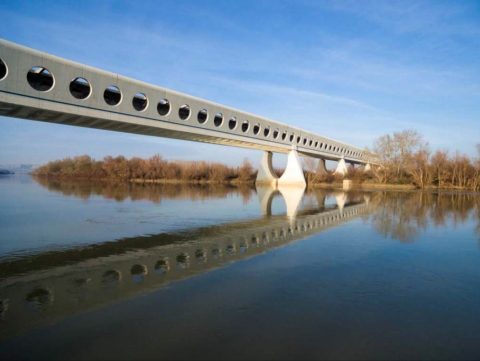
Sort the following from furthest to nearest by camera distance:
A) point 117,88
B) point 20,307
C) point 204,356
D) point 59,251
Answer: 1. point 117,88
2. point 59,251
3. point 20,307
4. point 204,356

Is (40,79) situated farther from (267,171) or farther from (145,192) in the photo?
(267,171)

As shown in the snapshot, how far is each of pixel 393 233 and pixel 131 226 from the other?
9.04m

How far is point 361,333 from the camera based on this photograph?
12.8 ft

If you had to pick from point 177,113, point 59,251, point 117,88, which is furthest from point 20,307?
point 177,113

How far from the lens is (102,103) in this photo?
1995 cm

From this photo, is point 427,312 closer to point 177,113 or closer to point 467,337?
point 467,337

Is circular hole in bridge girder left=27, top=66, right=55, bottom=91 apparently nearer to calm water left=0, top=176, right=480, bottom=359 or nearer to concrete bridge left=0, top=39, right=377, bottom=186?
concrete bridge left=0, top=39, right=377, bottom=186

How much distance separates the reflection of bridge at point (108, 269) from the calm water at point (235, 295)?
3 cm

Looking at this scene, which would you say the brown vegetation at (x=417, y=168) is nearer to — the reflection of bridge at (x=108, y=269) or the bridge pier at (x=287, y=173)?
the bridge pier at (x=287, y=173)

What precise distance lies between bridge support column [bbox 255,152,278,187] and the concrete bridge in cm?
1096

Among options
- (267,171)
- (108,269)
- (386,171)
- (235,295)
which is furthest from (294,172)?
(235,295)

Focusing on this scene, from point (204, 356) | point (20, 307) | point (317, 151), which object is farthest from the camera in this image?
point (317, 151)

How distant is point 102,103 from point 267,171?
102 ft

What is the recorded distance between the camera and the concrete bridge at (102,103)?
1611 centimetres
